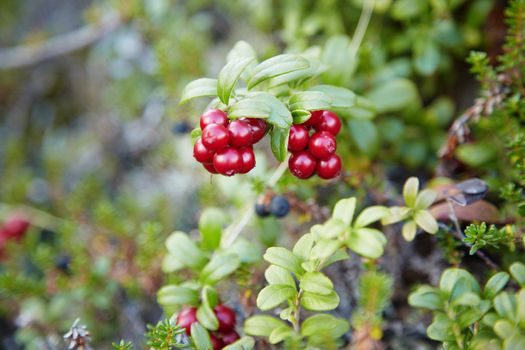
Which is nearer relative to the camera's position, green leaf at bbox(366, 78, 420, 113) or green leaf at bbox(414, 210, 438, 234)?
green leaf at bbox(414, 210, 438, 234)

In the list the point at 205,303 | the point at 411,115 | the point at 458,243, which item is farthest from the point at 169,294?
the point at 411,115

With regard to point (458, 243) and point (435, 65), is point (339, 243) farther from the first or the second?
point (435, 65)

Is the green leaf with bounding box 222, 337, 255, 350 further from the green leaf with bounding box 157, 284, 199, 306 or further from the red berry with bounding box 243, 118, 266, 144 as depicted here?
the red berry with bounding box 243, 118, 266, 144

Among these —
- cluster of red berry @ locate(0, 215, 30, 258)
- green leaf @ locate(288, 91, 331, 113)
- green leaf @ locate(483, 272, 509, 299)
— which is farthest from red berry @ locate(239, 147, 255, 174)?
cluster of red berry @ locate(0, 215, 30, 258)

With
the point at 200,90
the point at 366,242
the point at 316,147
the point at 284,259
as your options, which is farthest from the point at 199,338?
the point at 200,90

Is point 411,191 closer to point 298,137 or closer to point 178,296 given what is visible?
point 298,137
